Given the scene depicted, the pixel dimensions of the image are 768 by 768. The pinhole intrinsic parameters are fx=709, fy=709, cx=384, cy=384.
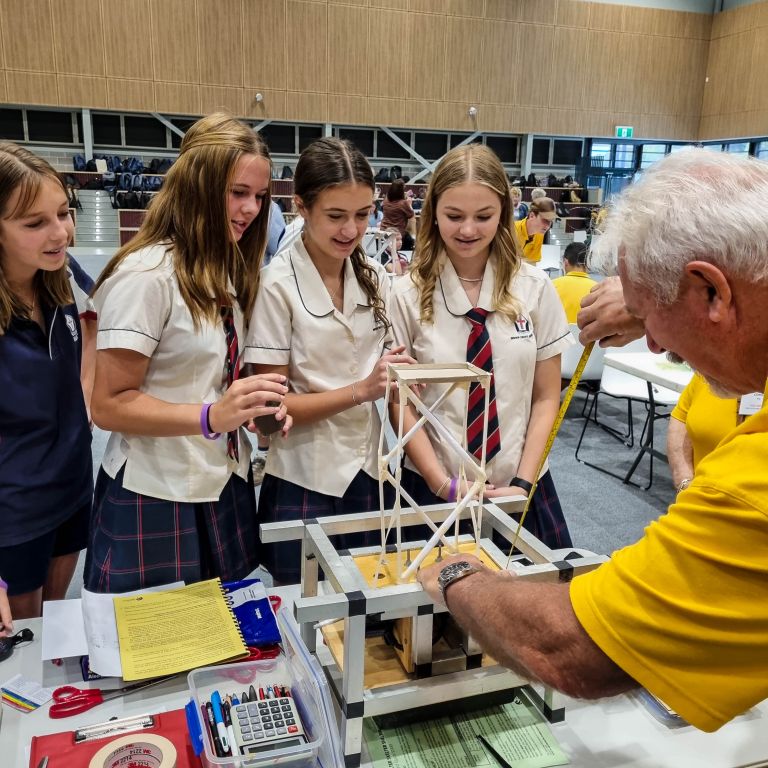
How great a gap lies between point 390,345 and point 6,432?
95cm

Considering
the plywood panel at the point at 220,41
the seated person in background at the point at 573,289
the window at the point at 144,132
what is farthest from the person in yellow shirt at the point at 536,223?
the window at the point at 144,132

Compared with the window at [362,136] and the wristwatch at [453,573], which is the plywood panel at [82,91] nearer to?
the window at [362,136]

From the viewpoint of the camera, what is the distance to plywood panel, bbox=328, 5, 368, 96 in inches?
538

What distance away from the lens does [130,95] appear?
1308 cm

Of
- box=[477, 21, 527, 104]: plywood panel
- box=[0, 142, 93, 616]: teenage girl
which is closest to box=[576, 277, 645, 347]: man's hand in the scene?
box=[0, 142, 93, 616]: teenage girl

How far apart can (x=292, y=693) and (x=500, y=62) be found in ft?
51.2

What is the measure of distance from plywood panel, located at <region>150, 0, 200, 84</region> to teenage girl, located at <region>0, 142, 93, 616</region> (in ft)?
42.6

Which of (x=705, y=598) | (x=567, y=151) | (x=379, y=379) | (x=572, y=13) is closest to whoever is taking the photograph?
(x=705, y=598)

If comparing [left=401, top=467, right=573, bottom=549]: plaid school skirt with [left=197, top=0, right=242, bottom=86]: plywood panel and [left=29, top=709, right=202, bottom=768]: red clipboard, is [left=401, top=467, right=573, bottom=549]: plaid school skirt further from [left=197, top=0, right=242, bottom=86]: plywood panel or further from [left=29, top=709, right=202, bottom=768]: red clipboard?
[left=197, top=0, right=242, bottom=86]: plywood panel

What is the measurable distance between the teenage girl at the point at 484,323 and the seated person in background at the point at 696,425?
0.51 metres

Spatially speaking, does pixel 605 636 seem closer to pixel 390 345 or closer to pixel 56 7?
pixel 390 345

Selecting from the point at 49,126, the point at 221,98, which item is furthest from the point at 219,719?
the point at 49,126

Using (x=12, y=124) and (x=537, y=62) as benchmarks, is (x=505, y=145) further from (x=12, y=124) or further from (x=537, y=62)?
(x=12, y=124)

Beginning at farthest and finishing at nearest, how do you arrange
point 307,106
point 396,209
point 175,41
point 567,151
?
point 567,151, point 307,106, point 175,41, point 396,209
